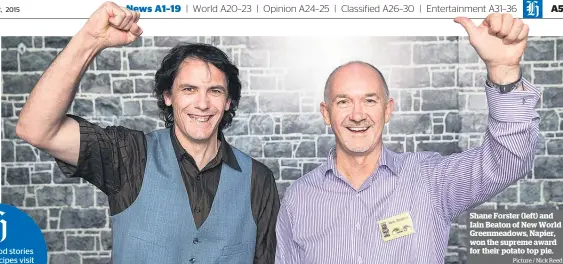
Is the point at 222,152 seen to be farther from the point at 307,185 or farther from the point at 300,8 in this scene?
the point at 300,8

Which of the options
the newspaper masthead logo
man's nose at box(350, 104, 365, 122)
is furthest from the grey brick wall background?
man's nose at box(350, 104, 365, 122)

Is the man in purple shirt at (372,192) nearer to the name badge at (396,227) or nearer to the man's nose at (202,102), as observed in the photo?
the name badge at (396,227)

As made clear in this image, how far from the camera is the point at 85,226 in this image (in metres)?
3.66

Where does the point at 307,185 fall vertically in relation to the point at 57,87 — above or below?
below

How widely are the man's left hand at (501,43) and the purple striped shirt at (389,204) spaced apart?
20cm

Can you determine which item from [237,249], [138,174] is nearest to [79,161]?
[138,174]

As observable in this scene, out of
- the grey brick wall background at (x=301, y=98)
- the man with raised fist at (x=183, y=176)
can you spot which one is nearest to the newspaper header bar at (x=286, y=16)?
the grey brick wall background at (x=301, y=98)

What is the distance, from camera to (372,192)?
2119 mm

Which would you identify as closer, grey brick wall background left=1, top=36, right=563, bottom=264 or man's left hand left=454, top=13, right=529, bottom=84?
man's left hand left=454, top=13, right=529, bottom=84

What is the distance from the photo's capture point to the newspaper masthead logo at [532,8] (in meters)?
3.07

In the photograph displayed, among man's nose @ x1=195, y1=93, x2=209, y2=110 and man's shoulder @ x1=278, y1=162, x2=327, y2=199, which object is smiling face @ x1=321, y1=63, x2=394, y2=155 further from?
man's nose @ x1=195, y1=93, x2=209, y2=110

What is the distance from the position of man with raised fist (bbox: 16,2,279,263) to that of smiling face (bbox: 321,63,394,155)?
38 centimetres

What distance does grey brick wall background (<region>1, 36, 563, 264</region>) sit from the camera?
136 inches

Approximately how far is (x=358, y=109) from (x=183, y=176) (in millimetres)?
607
